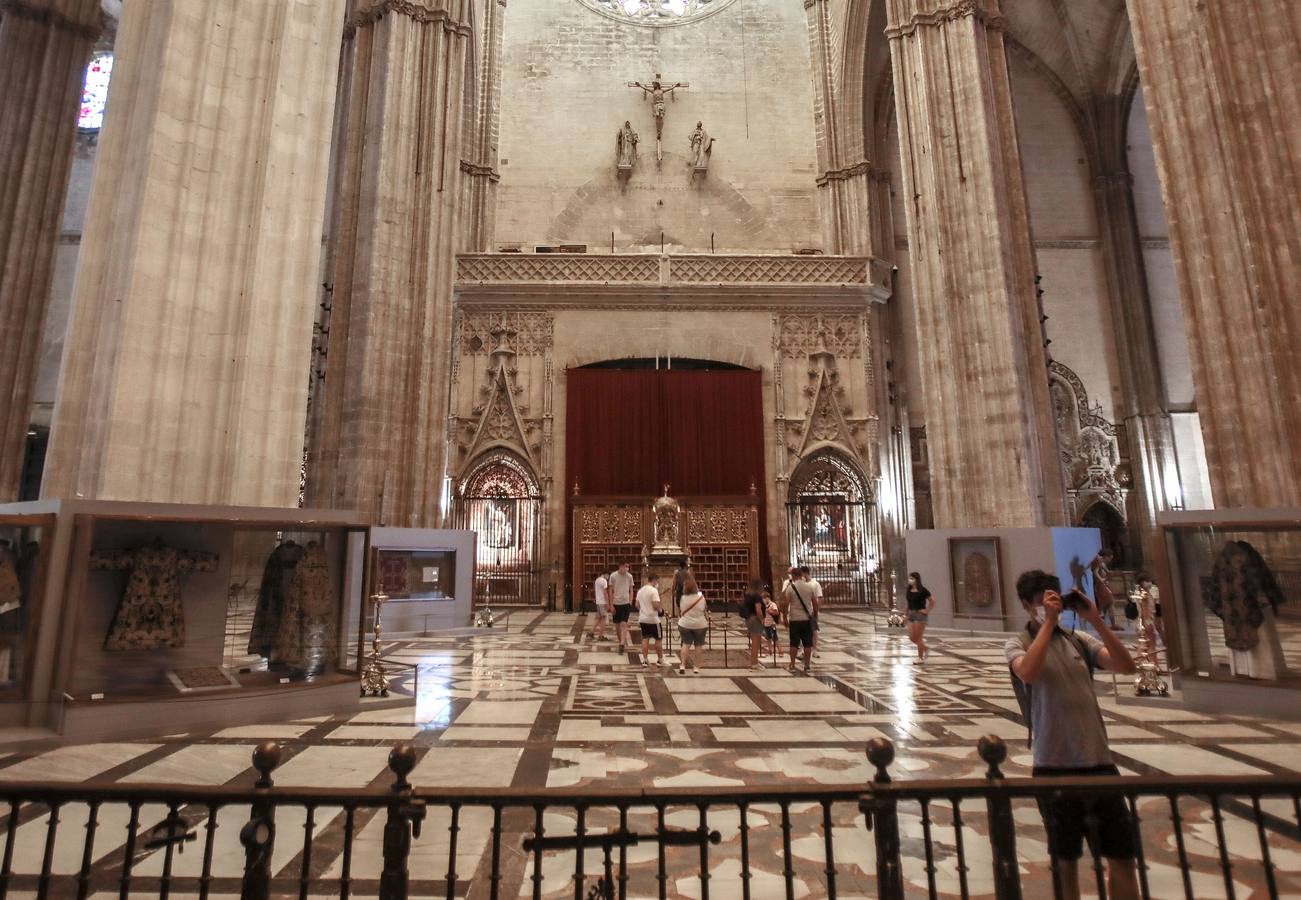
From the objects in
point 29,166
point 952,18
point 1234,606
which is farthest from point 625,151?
point 1234,606

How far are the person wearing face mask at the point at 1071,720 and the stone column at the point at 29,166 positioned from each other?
15774 mm

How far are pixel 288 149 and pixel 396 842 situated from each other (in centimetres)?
654

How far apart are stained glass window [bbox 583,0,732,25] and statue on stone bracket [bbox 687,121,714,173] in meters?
4.29

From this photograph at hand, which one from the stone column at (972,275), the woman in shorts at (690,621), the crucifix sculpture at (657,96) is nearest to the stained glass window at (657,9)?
the crucifix sculpture at (657,96)

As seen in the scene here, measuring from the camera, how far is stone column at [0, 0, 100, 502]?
504 inches

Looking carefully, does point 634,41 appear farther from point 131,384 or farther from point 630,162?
point 131,384

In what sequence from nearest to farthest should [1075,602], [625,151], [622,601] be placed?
[1075,602] → [622,601] → [625,151]

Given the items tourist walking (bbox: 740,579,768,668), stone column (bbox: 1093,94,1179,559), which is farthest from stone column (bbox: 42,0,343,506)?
stone column (bbox: 1093,94,1179,559)

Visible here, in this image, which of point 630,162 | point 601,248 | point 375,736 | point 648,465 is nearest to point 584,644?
point 375,736

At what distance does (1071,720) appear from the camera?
264cm

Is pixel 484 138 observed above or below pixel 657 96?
below

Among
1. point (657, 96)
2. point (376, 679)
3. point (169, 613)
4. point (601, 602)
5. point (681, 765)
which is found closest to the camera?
point (681, 765)

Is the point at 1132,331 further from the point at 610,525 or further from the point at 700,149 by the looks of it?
the point at 610,525

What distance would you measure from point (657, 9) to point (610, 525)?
1767cm
